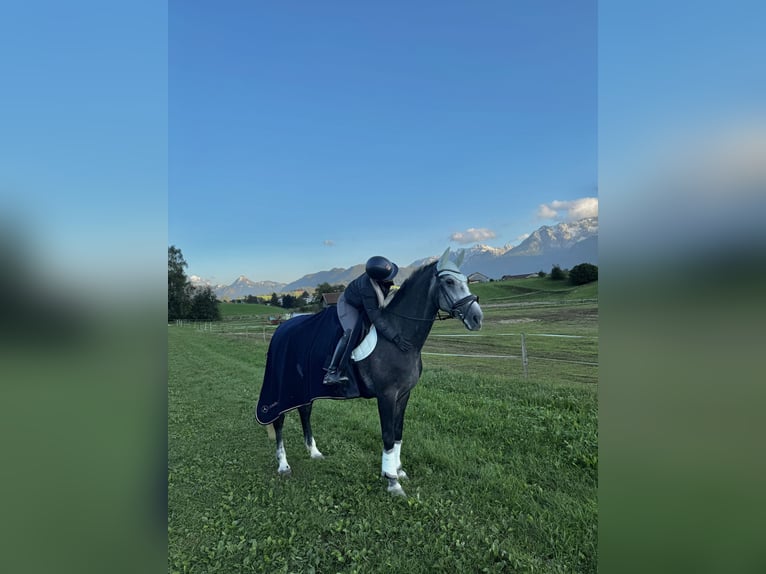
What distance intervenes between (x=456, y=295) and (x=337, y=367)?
1.64m

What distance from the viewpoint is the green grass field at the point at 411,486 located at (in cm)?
324

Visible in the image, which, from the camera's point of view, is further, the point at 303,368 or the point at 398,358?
the point at 303,368

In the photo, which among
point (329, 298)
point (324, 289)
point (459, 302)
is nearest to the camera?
point (459, 302)

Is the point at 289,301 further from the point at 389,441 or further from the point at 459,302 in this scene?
the point at 459,302

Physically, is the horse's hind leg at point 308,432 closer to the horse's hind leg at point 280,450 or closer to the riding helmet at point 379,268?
the horse's hind leg at point 280,450

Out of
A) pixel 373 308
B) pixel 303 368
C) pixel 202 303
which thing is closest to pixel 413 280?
pixel 373 308

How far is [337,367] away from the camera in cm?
430

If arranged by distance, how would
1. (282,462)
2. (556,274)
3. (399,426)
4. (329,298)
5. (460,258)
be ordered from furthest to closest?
(556,274)
(329,298)
(282,462)
(399,426)
(460,258)

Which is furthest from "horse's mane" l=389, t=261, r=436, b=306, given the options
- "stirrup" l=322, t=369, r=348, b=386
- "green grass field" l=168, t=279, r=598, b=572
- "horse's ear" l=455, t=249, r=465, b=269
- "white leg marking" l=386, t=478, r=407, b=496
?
"white leg marking" l=386, t=478, r=407, b=496

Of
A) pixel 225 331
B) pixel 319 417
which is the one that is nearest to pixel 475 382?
pixel 319 417

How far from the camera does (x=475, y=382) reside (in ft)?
26.9

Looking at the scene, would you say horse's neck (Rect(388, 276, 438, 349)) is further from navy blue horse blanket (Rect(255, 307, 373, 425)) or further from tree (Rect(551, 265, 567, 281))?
tree (Rect(551, 265, 567, 281))

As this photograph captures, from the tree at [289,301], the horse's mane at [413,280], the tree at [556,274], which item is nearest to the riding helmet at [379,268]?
the horse's mane at [413,280]
